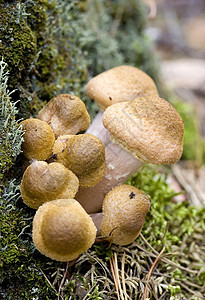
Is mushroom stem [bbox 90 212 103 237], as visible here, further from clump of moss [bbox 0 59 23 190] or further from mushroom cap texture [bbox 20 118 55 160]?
clump of moss [bbox 0 59 23 190]

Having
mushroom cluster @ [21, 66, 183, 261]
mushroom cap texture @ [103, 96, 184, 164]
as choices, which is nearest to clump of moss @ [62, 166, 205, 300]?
mushroom cluster @ [21, 66, 183, 261]

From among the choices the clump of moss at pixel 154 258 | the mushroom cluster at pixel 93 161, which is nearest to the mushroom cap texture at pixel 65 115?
the mushroom cluster at pixel 93 161

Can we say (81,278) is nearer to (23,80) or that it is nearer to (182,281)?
(182,281)

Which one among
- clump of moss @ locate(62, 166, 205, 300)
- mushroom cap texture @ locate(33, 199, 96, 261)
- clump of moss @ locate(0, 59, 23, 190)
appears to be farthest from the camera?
clump of moss @ locate(62, 166, 205, 300)

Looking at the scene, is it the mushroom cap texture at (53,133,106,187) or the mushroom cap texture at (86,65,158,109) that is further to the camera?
the mushroom cap texture at (86,65,158,109)

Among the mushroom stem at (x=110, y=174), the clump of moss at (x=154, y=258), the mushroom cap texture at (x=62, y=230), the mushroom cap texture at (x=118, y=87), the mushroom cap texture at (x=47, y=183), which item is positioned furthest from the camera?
the mushroom cap texture at (x=118, y=87)

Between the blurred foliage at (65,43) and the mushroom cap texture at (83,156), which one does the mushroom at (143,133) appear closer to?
the mushroom cap texture at (83,156)

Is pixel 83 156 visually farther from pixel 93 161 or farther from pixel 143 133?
pixel 143 133
